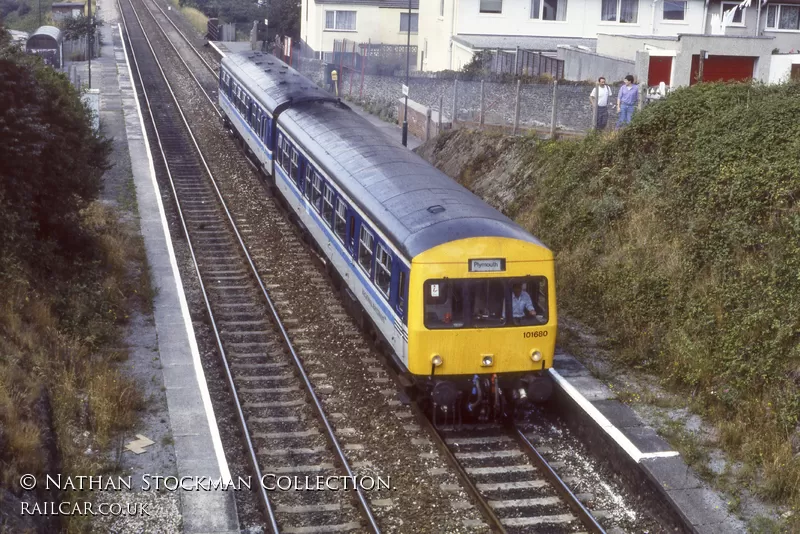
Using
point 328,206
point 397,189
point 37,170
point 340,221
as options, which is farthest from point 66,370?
point 328,206

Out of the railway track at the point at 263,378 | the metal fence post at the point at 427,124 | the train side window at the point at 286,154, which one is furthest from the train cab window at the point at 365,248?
the metal fence post at the point at 427,124

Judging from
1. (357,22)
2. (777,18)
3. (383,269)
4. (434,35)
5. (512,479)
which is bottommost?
(512,479)

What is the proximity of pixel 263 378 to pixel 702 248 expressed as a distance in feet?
22.0

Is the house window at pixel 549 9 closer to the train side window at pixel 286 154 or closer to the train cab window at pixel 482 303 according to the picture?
the train side window at pixel 286 154

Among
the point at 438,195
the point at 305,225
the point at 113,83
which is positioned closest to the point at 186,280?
the point at 305,225

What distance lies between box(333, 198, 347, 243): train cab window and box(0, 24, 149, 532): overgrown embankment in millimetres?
3492

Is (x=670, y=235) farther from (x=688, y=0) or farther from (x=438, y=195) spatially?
(x=688, y=0)

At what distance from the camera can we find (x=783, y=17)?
115ft

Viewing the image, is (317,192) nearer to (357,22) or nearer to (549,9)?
(549,9)

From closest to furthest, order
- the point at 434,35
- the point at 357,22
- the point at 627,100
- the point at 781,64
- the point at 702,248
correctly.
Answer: the point at 702,248
the point at 627,100
the point at 781,64
the point at 434,35
the point at 357,22

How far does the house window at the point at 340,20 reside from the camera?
161ft

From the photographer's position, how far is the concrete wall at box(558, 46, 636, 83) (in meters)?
24.6

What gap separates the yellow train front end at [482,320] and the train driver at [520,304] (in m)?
0.01

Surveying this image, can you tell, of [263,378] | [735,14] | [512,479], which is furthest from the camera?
[735,14]
